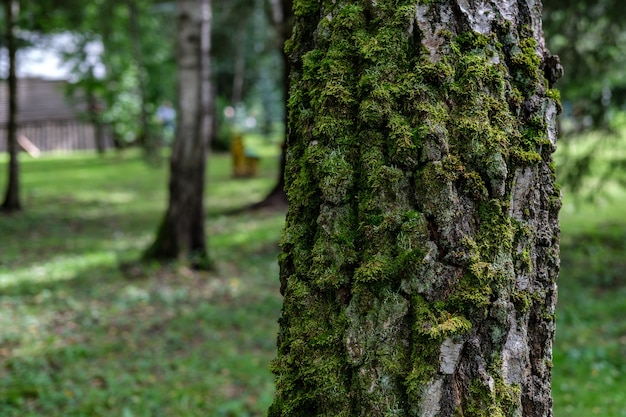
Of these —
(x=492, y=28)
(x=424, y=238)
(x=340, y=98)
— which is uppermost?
(x=492, y=28)

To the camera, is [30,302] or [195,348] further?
[30,302]

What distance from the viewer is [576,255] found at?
10.7 meters

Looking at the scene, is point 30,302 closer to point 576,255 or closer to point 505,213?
point 505,213

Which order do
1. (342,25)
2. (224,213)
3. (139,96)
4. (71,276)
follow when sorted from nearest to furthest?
(342,25) → (71,276) → (224,213) → (139,96)

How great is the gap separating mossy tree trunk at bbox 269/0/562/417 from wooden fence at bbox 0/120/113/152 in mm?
33571

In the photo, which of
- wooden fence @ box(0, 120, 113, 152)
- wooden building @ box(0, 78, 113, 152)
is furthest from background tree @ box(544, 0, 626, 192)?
wooden fence @ box(0, 120, 113, 152)

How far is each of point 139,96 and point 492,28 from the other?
29.2 m

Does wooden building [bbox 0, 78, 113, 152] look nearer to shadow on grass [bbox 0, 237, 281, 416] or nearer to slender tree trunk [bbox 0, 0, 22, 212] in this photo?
slender tree trunk [bbox 0, 0, 22, 212]

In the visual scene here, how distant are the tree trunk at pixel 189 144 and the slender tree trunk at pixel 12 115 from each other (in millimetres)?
6799

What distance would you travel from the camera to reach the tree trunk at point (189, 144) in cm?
891

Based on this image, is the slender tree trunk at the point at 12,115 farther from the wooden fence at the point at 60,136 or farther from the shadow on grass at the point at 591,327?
the wooden fence at the point at 60,136

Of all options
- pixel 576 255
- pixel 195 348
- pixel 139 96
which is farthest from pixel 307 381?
pixel 139 96

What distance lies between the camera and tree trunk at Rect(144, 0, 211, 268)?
8.91 m

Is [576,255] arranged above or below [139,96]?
below
